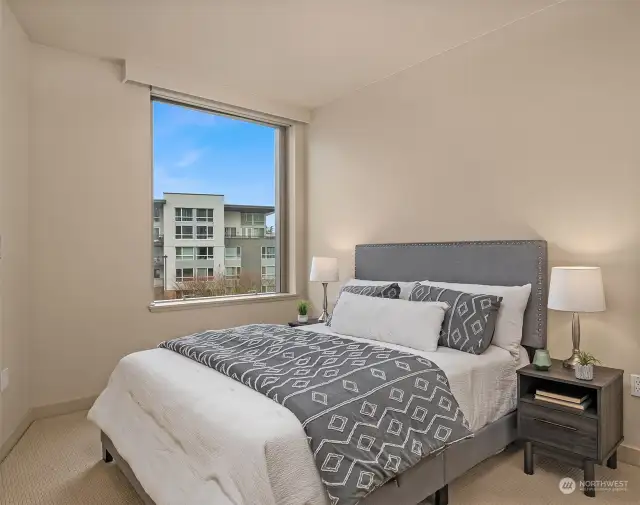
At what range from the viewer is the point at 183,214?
13.4 ft

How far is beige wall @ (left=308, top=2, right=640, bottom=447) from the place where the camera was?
2455 millimetres

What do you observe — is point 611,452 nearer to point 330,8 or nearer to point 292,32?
point 330,8

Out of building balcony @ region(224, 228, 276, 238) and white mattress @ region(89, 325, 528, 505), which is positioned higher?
building balcony @ region(224, 228, 276, 238)

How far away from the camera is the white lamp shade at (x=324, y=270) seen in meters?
3.97

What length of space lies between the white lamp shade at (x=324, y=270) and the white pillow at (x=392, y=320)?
2.70ft

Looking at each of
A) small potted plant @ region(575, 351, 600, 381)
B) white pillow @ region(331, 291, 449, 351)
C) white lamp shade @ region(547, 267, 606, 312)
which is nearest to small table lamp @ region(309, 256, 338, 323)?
white pillow @ region(331, 291, 449, 351)

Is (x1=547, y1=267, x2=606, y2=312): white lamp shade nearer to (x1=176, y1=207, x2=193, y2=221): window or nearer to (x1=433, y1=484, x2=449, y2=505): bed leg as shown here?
(x1=433, y1=484, x2=449, y2=505): bed leg

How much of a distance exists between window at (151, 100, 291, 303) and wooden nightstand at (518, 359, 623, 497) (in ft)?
9.48

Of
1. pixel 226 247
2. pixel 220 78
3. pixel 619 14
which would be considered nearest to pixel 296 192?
pixel 226 247

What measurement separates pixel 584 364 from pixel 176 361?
7.19 feet

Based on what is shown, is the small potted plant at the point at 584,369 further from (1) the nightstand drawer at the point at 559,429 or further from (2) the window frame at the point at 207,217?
(2) the window frame at the point at 207,217

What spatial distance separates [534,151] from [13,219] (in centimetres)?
349

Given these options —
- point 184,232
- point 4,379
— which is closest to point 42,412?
point 4,379

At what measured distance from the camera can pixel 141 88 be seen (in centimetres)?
361
